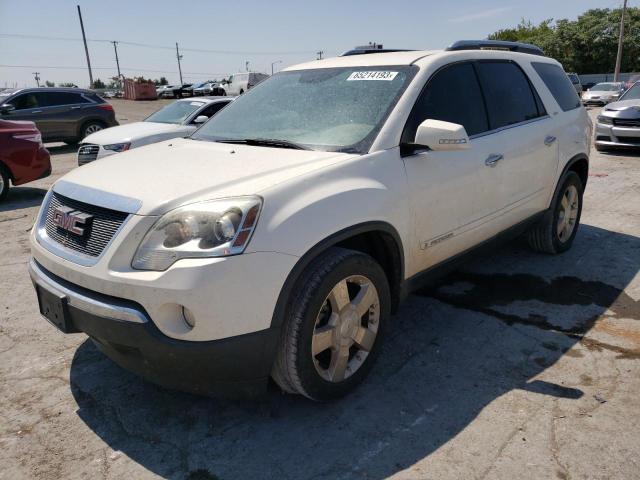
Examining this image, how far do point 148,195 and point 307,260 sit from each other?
0.79 meters

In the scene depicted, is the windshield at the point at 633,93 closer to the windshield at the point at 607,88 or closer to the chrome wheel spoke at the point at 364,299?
the chrome wheel spoke at the point at 364,299

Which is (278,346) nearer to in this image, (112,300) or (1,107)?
(112,300)

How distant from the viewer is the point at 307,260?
8.11 ft

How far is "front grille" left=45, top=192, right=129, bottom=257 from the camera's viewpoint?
2477mm

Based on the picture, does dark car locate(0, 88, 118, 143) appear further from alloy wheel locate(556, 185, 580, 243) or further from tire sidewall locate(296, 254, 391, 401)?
tire sidewall locate(296, 254, 391, 401)

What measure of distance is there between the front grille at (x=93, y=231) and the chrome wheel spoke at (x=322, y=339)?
3.45 feet

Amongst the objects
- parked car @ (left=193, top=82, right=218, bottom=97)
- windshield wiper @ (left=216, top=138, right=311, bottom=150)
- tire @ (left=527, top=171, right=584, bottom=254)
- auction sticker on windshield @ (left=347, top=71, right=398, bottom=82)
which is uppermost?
auction sticker on windshield @ (left=347, top=71, right=398, bottom=82)

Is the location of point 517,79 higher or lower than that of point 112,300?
higher

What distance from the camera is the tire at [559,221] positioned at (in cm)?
483

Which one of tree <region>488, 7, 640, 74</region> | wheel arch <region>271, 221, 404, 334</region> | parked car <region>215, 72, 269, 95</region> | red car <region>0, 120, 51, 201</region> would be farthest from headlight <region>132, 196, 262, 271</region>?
tree <region>488, 7, 640, 74</region>

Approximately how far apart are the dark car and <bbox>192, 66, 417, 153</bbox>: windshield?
12.7 meters

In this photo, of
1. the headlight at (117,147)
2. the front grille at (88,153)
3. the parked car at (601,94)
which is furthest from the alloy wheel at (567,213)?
the parked car at (601,94)

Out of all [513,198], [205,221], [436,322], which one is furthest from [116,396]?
[513,198]

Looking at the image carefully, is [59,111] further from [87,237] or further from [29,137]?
[87,237]
